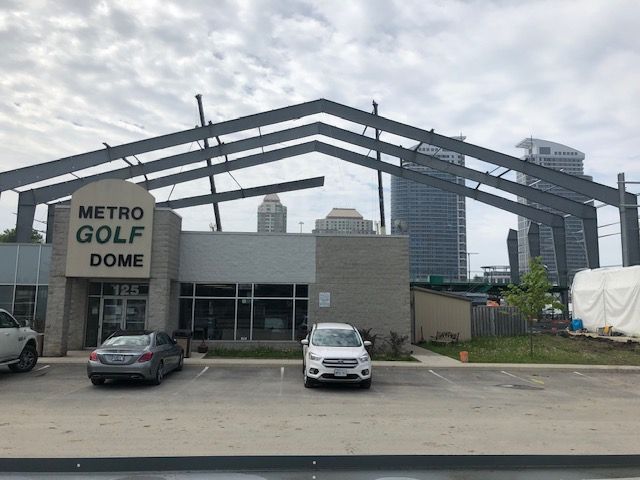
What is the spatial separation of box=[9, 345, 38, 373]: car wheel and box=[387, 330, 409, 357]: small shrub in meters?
12.5

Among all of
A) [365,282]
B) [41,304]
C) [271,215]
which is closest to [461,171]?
[365,282]

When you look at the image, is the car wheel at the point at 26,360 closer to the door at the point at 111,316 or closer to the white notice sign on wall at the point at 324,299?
the door at the point at 111,316

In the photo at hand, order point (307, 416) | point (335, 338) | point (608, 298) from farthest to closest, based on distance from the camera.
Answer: point (608, 298) → point (335, 338) → point (307, 416)

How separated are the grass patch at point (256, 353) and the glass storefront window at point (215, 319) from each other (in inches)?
29.6

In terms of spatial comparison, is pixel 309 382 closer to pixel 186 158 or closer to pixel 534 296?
pixel 534 296

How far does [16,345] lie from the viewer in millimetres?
14758

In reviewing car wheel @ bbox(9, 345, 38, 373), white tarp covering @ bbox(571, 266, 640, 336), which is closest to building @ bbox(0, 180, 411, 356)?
car wheel @ bbox(9, 345, 38, 373)

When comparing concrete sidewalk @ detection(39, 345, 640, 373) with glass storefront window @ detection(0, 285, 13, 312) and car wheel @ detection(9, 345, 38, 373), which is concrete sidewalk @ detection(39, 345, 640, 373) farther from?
glass storefront window @ detection(0, 285, 13, 312)

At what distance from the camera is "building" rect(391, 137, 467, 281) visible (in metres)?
64.1

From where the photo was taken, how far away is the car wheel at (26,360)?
1538 cm

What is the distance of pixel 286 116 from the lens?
24.2 metres

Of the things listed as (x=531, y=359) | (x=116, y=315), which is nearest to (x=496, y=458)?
(x=531, y=359)

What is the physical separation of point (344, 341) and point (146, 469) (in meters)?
8.83

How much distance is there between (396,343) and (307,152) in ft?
38.3
